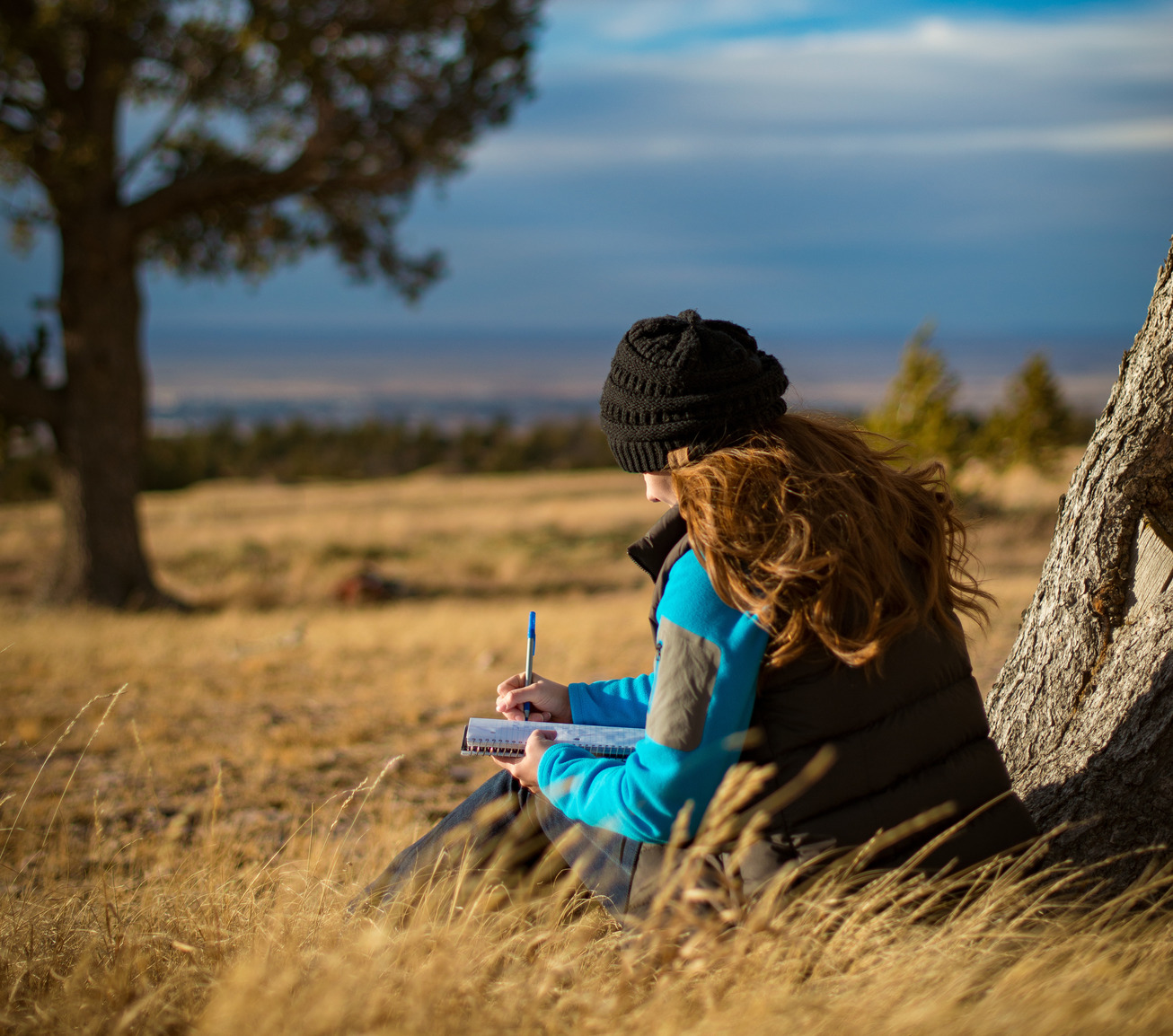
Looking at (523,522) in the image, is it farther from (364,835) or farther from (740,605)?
(740,605)

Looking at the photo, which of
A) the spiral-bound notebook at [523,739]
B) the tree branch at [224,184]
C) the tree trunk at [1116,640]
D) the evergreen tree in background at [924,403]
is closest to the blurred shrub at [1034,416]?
the evergreen tree in background at [924,403]

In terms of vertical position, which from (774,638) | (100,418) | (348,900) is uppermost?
(100,418)

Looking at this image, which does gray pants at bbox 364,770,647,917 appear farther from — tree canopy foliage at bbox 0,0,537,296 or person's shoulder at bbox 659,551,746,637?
tree canopy foliage at bbox 0,0,537,296

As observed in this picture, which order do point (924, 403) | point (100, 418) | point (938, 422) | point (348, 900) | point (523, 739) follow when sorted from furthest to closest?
point (924, 403), point (938, 422), point (100, 418), point (348, 900), point (523, 739)

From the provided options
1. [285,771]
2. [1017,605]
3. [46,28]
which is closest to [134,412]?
[46,28]

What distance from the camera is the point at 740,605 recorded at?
185 centimetres

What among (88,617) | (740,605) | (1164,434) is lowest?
(88,617)

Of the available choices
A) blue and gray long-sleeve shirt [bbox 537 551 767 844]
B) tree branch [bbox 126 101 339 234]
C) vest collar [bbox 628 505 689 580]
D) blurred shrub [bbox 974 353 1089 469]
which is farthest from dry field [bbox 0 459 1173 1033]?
blurred shrub [bbox 974 353 1089 469]

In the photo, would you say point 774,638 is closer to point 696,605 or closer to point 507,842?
point 696,605

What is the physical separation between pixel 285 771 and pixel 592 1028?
352 centimetres

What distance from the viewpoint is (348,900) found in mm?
2486

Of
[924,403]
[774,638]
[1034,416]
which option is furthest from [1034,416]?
[774,638]

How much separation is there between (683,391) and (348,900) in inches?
62.8

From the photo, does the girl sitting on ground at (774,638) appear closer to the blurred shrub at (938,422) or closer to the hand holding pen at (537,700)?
the hand holding pen at (537,700)
